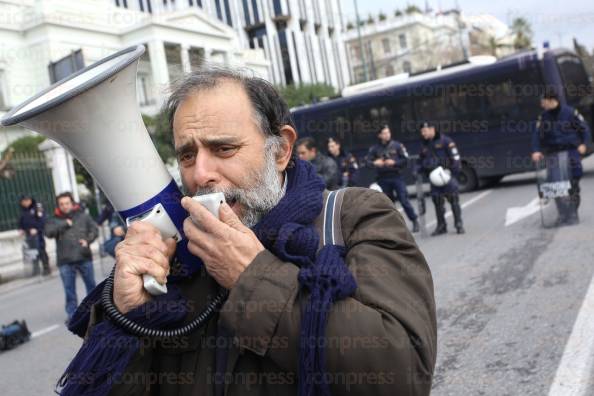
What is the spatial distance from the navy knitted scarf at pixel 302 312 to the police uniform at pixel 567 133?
7.43 meters

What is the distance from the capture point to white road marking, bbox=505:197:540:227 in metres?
9.64

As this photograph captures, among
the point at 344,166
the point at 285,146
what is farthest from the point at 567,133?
the point at 285,146

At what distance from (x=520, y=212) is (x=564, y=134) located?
8.01 ft

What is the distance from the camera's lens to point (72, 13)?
3578cm

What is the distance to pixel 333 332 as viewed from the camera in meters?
1.31

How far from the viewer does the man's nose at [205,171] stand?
157 cm

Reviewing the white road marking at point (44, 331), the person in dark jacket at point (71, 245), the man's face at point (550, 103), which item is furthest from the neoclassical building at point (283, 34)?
the white road marking at point (44, 331)

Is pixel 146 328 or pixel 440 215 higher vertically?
pixel 146 328

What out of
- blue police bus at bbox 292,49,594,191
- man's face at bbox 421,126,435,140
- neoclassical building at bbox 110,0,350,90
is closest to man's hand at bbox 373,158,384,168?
man's face at bbox 421,126,435,140

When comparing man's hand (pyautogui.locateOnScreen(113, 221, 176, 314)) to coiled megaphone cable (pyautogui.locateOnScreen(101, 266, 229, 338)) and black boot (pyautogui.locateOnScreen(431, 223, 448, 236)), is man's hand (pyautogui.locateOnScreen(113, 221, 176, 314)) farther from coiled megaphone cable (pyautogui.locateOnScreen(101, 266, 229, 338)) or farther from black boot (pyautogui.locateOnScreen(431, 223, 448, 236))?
black boot (pyautogui.locateOnScreen(431, 223, 448, 236))

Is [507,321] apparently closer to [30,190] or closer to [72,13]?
[30,190]

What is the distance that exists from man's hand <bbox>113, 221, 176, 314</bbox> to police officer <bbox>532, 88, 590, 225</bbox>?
7617 mm

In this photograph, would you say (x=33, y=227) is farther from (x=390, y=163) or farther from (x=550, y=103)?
(x=550, y=103)

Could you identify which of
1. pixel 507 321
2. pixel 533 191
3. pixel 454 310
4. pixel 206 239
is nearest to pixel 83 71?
pixel 206 239
